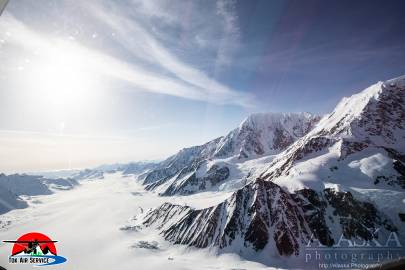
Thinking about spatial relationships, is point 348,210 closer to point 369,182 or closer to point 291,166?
point 369,182

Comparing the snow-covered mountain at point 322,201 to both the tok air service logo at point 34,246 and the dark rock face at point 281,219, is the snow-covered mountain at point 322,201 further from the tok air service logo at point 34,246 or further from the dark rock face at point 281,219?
the tok air service logo at point 34,246

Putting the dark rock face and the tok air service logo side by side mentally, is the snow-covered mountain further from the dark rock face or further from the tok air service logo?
the tok air service logo

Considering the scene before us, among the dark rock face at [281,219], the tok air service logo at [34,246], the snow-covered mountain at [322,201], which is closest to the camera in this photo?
the tok air service logo at [34,246]

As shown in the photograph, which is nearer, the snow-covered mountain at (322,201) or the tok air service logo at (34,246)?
the tok air service logo at (34,246)

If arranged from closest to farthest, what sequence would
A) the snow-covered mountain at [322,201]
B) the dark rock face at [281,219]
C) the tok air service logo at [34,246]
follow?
the tok air service logo at [34,246], the dark rock face at [281,219], the snow-covered mountain at [322,201]

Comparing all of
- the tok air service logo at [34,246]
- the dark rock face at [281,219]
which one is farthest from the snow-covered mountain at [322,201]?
the tok air service logo at [34,246]

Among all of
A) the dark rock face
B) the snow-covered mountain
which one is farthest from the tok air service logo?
the snow-covered mountain
